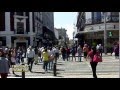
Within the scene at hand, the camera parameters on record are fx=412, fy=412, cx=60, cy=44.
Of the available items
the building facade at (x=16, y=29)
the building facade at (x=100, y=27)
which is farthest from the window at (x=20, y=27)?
the building facade at (x=100, y=27)

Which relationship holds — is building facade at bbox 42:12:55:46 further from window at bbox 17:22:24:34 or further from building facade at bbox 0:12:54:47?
window at bbox 17:22:24:34

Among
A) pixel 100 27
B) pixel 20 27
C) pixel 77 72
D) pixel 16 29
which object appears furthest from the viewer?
pixel 20 27

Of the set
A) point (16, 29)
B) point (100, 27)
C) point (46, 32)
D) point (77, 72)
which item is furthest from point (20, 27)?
point (77, 72)

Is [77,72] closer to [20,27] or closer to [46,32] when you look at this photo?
[20,27]

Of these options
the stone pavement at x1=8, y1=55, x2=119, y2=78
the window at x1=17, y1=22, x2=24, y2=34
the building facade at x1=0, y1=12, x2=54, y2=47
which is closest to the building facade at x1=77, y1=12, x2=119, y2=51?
the building facade at x1=0, y1=12, x2=54, y2=47

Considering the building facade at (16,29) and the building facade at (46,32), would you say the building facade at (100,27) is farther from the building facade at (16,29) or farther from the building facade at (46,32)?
the building facade at (46,32)

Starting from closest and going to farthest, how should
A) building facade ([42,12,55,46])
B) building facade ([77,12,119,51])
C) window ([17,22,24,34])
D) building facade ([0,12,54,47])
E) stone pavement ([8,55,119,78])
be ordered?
stone pavement ([8,55,119,78]), building facade ([77,12,119,51]), building facade ([0,12,54,47]), window ([17,22,24,34]), building facade ([42,12,55,46])

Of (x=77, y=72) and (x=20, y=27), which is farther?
(x=20, y=27)

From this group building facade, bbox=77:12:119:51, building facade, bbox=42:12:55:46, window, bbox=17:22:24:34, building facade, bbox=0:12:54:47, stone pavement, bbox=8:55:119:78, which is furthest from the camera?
building facade, bbox=42:12:55:46

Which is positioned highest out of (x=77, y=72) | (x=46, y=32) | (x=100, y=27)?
(x=46, y=32)

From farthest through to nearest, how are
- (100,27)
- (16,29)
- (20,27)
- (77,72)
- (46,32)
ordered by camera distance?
(46,32) → (20,27) → (16,29) → (100,27) → (77,72)
